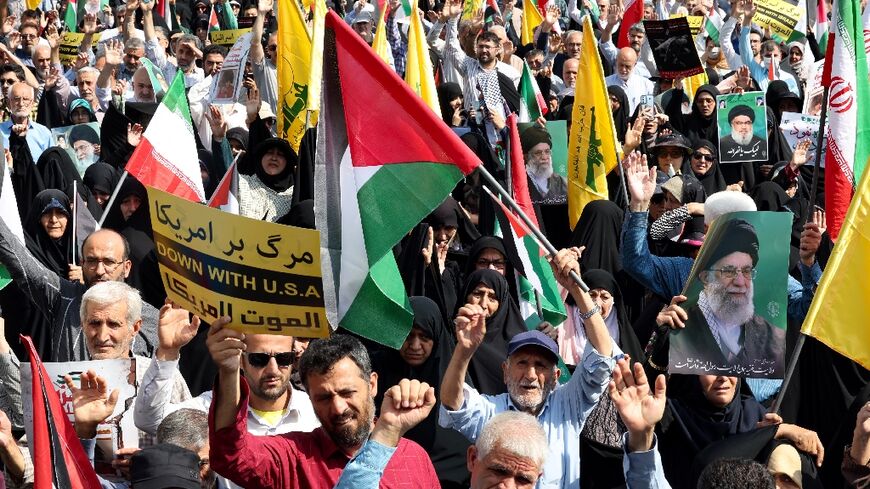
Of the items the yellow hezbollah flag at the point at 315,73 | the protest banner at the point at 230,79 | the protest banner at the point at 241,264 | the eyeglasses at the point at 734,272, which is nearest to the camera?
the protest banner at the point at 241,264

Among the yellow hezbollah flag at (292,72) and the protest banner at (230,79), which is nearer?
the yellow hezbollah flag at (292,72)

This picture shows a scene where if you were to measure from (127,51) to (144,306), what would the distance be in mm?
6260

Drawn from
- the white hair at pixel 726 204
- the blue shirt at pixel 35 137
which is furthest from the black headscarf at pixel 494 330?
the blue shirt at pixel 35 137

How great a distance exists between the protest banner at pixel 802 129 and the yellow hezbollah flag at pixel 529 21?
567 cm

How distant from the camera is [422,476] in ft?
13.5

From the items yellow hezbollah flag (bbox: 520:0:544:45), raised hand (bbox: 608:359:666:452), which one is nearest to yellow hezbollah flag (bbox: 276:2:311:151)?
raised hand (bbox: 608:359:666:452)

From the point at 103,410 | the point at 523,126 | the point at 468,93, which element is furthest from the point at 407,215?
the point at 468,93

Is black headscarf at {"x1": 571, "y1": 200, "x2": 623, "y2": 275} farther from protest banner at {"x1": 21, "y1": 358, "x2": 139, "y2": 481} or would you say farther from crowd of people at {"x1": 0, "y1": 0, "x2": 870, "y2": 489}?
protest banner at {"x1": 21, "y1": 358, "x2": 139, "y2": 481}

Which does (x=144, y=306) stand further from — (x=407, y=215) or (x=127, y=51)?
(x=127, y=51)

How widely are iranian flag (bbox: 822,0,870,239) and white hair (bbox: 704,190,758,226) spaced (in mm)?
651

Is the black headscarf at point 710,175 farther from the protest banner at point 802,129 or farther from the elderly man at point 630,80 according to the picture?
A: the elderly man at point 630,80

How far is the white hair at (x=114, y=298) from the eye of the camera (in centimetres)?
536

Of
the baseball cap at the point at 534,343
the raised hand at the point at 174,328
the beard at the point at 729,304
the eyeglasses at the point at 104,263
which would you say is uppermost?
the eyeglasses at the point at 104,263

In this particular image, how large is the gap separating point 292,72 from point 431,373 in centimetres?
379
